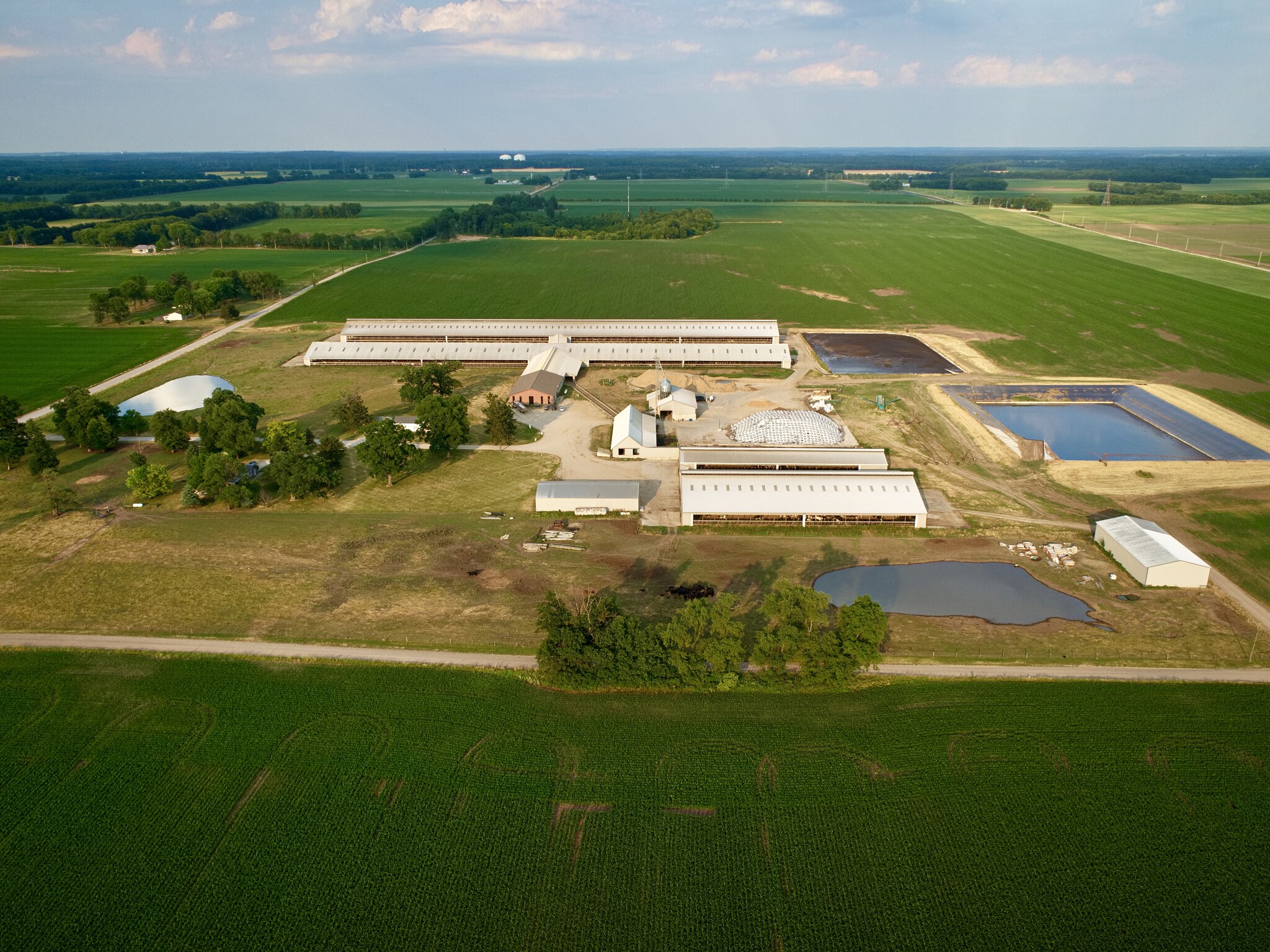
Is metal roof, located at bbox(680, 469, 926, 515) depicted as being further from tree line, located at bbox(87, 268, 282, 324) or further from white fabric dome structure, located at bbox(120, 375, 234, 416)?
tree line, located at bbox(87, 268, 282, 324)

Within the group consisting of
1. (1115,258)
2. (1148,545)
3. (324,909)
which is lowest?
(324,909)

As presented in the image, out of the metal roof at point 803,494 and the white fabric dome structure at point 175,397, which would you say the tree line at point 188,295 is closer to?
the white fabric dome structure at point 175,397

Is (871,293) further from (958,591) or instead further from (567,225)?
(567,225)

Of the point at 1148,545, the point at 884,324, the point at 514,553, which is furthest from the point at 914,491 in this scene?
the point at 884,324

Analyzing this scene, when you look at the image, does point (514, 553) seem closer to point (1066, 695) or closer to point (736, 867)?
point (736, 867)

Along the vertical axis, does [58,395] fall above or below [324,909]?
above

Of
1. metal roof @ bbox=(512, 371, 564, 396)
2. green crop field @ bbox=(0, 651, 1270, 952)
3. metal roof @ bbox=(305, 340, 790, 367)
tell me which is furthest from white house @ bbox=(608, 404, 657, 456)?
green crop field @ bbox=(0, 651, 1270, 952)
